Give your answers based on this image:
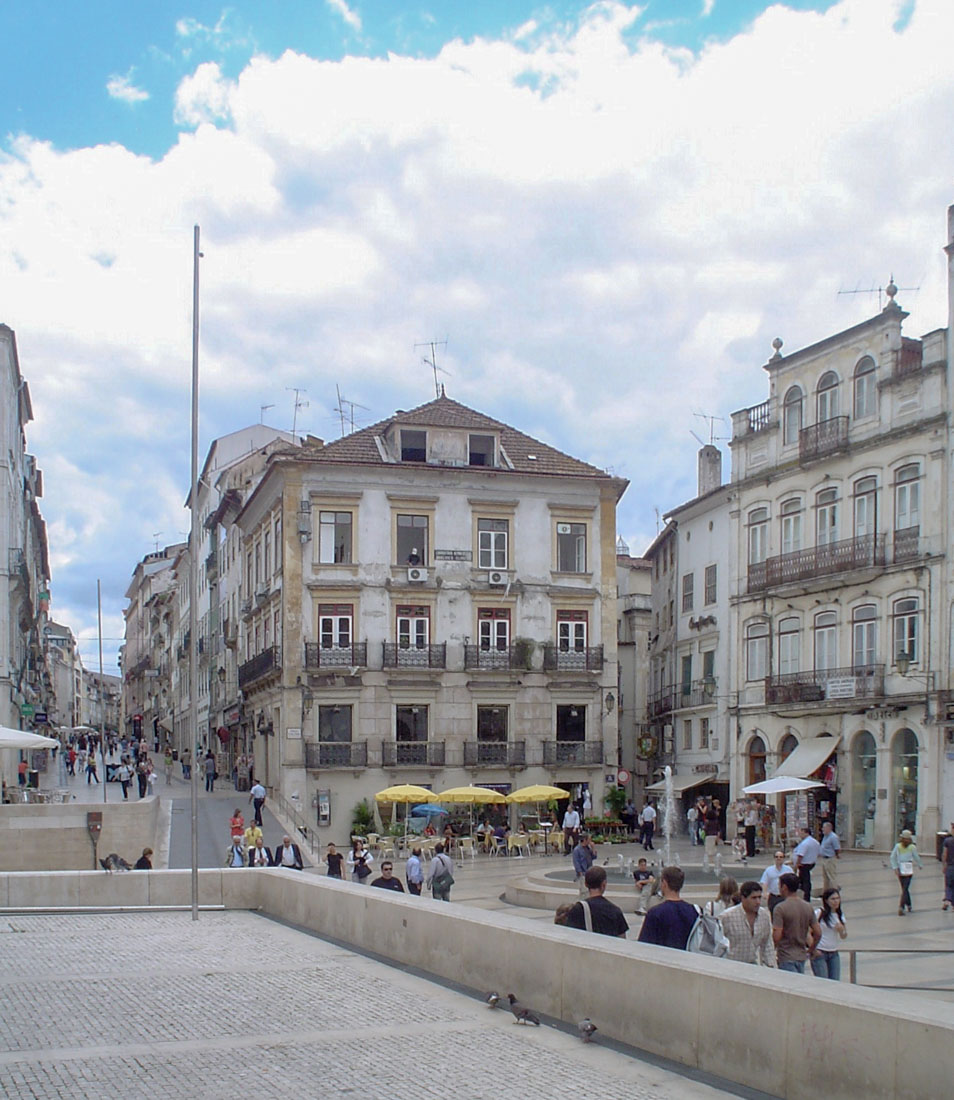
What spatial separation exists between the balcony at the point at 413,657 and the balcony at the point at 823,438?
1373 centimetres

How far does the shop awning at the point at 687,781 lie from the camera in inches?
1916

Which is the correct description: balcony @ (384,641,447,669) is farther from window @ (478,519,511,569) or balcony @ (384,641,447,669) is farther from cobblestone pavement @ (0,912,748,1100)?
cobblestone pavement @ (0,912,748,1100)

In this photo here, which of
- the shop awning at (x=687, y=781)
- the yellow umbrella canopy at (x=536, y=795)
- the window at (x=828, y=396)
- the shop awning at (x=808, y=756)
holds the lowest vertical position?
the shop awning at (x=687, y=781)

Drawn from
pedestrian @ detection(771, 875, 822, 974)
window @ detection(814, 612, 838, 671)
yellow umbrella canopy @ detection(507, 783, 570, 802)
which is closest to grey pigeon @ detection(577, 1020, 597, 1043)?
pedestrian @ detection(771, 875, 822, 974)

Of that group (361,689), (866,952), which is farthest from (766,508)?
(866,952)

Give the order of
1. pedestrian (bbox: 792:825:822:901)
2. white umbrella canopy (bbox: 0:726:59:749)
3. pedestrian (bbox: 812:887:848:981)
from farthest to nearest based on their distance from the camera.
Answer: white umbrella canopy (bbox: 0:726:59:749)
pedestrian (bbox: 792:825:822:901)
pedestrian (bbox: 812:887:848:981)

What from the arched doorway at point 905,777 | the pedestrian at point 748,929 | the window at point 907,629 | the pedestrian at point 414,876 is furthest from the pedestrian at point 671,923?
the window at point 907,629

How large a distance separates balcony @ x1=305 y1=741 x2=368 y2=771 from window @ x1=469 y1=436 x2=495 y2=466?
11010 mm

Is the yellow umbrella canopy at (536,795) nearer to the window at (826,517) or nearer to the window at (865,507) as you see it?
the window at (826,517)

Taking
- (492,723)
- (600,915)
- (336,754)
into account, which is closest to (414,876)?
(600,915)

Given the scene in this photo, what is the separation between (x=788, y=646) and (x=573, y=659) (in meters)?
7.79

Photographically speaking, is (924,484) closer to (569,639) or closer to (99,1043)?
(569,639)

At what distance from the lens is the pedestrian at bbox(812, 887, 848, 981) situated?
12.2 m

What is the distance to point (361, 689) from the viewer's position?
148 feet
